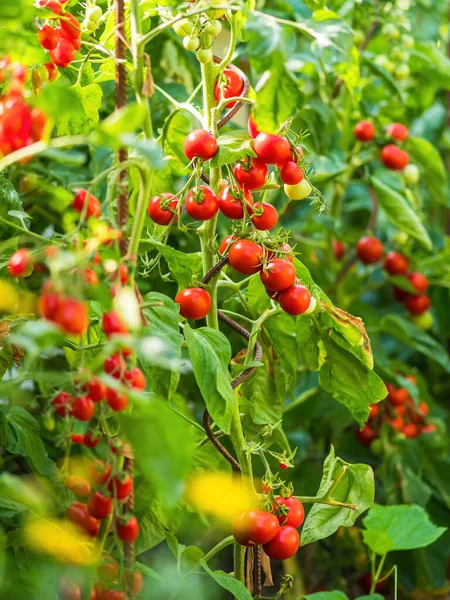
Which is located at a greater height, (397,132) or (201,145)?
(201,145)

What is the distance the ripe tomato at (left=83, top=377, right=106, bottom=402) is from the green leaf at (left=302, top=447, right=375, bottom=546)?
293 millimetres

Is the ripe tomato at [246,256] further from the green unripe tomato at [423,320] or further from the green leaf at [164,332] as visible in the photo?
the green unripe tomato at [423,320]

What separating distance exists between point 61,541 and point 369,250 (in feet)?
2.89

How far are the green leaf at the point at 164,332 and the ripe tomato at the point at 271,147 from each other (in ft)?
0.44

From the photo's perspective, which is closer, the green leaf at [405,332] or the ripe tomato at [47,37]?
the ripe tomato at [47,37]

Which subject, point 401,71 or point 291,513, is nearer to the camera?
point 291,513

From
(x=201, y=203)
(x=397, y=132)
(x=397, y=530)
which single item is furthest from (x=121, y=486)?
(x=397, y=132)

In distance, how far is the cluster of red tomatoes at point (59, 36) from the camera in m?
0.57

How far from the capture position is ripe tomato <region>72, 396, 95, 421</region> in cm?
47

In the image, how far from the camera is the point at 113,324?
45 cm

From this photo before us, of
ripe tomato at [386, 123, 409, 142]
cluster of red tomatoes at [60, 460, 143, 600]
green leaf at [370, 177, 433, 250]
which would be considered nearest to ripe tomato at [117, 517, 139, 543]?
cluster of red tomatoes at [60, 460, 143, 600]

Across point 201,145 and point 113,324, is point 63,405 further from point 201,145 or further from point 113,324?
point 201,145

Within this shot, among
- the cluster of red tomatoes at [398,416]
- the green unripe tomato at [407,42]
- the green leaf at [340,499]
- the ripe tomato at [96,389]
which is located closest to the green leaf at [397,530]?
the green leaf at [340,499]

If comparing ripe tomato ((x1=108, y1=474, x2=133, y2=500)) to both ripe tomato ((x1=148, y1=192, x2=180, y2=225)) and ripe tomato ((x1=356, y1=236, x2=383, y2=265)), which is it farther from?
ripe tomato ((x1=356, y1=236, x2=383, y2=265))
